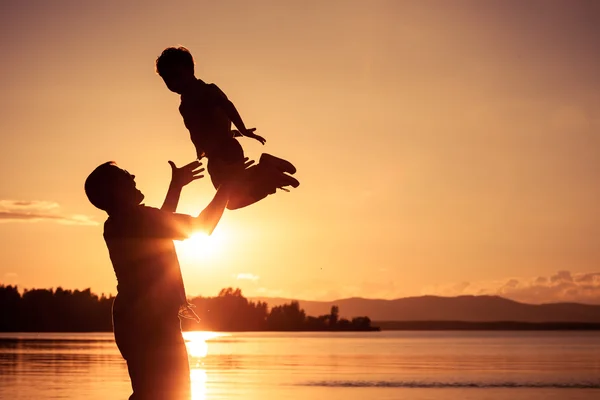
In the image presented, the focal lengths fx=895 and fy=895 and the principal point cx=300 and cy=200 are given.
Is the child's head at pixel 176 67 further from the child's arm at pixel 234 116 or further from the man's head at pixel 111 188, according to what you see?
the man's head at pixel 111 188

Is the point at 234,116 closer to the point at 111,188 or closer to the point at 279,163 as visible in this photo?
the point at 279,163

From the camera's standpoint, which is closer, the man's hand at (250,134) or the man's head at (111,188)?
the man's head at (111,188)

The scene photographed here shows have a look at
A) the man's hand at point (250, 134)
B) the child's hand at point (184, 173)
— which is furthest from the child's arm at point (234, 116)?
the child's hand at point (184, 173)

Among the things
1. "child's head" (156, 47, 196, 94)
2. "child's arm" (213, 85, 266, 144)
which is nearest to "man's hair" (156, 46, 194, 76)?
"child's head" (156, 47, 196, 94)

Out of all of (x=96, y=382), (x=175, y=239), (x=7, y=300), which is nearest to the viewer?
(x=175, y=239)

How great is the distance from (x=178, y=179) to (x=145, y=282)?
67cm

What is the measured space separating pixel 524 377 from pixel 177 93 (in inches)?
2343

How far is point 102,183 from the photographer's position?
5.27 m

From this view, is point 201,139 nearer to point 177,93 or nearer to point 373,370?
point 177,93

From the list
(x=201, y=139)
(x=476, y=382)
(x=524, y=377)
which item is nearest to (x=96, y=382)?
(x=476, y=382)

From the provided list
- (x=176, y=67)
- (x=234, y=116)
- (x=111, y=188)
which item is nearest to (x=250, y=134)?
(x=234, y=116)

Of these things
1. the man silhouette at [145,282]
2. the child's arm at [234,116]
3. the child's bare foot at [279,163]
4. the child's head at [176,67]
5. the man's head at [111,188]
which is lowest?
the man silhouette at [145,282]

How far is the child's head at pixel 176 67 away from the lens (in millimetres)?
6016

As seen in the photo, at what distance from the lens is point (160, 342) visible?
5316 mm
